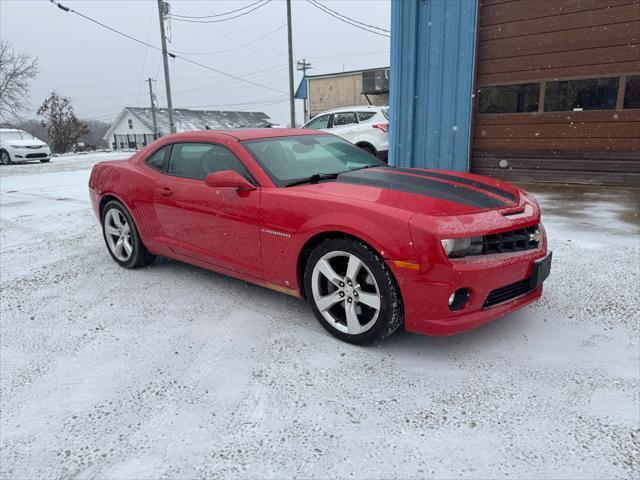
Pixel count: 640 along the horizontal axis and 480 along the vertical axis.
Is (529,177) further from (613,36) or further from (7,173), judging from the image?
(7,173)

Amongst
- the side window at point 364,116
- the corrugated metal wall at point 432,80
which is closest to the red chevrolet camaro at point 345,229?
the corrugated metal wall at point 432,80

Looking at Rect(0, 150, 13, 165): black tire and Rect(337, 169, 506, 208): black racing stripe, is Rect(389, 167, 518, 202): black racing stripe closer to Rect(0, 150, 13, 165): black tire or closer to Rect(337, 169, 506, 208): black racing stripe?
Rect(337, 169, 506, 208): black racing stripe

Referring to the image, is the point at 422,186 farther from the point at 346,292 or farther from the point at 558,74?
the point at 558,74

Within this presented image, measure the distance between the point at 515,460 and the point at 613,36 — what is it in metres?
8.35

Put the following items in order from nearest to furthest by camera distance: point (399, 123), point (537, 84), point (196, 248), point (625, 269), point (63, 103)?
point (196, 248) → point (625, 269) → point (537, 84) → point (399, 123) → point (63, 103)

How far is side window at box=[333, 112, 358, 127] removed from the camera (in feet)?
36.8

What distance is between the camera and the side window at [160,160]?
4141 millimetres

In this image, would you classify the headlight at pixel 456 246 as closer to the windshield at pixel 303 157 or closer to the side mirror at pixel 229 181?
the windshield at pixel 303 157

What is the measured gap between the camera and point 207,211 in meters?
3.57

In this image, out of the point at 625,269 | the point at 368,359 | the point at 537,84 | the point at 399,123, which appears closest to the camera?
the point at 368,359

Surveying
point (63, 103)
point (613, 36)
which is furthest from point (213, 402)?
point (63, 103)

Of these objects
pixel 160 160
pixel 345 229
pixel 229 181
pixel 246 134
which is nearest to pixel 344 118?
pixel 160 160

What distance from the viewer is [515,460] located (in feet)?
6.17

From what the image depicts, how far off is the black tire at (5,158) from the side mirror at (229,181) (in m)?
20.4
